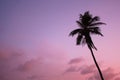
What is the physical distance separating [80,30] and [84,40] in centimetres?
208

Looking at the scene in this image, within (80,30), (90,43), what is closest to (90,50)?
(90,43)

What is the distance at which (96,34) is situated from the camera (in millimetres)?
35250

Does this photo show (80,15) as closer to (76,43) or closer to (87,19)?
(87,19)

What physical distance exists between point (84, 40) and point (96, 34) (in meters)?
2.59

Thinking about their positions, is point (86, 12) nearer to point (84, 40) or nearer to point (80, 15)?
point (80, 15)

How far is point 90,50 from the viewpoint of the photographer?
35.1 meters

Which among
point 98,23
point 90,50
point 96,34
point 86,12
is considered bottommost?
point 90,50

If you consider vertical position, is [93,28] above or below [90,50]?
above

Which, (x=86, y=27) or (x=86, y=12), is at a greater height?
(x=86, y=12)

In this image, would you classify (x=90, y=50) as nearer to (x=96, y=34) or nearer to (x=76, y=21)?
(x=96, y=34)

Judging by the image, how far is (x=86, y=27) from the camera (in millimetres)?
35656

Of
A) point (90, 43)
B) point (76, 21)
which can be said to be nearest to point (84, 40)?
point (90, 43)

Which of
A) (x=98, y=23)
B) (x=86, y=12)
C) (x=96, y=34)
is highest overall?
(x=86, y=12)

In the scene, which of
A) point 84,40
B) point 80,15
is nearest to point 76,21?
point 80,15
